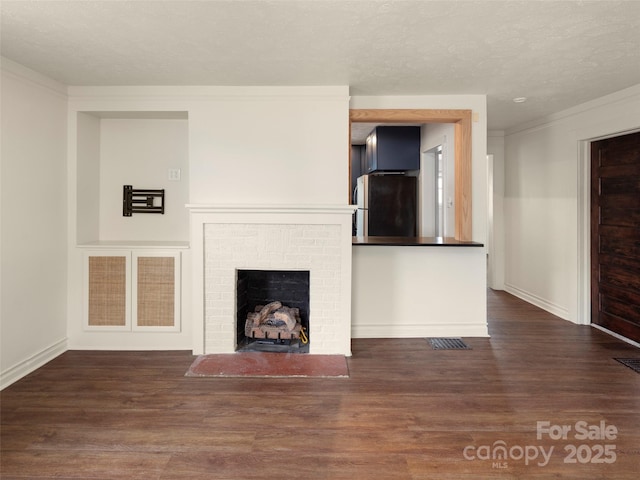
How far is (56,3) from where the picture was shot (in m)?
2.00

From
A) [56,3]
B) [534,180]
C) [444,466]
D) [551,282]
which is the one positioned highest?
[56,3]

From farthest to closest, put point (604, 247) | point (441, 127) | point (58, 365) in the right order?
point (441, 127) → point (604, 247) → point (58, 365)

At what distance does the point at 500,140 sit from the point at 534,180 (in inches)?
36.1

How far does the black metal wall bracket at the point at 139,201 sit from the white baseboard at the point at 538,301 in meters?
4.34

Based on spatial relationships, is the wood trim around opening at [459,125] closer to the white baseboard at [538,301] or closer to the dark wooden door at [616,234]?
the dark wooden door at [616,234]

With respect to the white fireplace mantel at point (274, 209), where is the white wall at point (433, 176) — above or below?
above

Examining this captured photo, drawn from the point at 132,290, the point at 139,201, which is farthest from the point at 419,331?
the point at 139,201

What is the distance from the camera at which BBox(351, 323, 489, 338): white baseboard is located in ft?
12.1

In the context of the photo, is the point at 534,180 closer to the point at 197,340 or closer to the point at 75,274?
the point at 197,340

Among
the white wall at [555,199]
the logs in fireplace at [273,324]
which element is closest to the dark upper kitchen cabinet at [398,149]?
the white wall at [555,199]

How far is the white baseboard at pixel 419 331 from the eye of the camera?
12.1 ft

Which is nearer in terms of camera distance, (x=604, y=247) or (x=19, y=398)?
(x=19, y=398)

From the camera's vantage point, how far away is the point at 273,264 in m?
3.32

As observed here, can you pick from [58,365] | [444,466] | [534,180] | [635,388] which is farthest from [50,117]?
[534,180]
